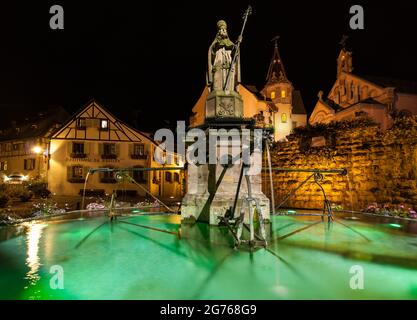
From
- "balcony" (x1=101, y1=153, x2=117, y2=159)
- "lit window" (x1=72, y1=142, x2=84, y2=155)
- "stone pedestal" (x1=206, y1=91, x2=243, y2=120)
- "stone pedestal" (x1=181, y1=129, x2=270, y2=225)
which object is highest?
"lit window" (x1=72, y1=142, x2=84, y2=155)

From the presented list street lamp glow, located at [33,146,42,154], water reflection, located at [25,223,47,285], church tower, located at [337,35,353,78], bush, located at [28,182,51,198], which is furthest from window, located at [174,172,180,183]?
water reflection, located at [25,223,47,285]

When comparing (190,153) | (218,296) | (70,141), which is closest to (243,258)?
(218,296)

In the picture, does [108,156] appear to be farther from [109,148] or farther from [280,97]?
[280,97]

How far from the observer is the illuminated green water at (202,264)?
3.53 meters

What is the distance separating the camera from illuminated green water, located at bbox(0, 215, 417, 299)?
353 centimetres

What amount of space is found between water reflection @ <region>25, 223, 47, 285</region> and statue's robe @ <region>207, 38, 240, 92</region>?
6.37m

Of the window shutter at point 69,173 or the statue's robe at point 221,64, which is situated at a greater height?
the statue's robe at point 221,64

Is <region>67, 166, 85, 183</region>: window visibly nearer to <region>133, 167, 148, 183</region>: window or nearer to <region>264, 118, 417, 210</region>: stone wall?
<region>133, 167, 148, 183</region>: window

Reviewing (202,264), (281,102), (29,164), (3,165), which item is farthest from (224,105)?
(3,165)

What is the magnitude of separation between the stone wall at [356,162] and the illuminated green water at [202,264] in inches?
→ 340

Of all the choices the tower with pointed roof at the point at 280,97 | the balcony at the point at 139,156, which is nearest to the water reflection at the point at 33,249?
the balcony at the point at 139,156

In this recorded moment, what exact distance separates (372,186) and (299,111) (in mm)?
37602

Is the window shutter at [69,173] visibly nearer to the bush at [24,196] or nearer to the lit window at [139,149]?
the lit window at [139,149]

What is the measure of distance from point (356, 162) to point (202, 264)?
48.7 ft
